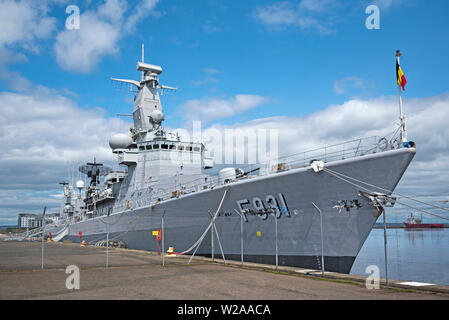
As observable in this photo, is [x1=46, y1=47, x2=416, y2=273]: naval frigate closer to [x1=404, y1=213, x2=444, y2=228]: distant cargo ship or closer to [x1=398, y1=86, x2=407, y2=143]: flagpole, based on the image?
[x1=398, y1=86, x2=407, y2=143]: flagpole

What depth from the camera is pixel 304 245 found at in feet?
38.2

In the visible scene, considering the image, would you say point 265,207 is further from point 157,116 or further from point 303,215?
point 157,116

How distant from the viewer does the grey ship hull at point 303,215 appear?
1037 cm

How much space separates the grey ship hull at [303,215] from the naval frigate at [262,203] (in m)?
0.03

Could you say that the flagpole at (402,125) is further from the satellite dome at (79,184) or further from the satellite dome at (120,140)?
the satellite dome at (79,184)

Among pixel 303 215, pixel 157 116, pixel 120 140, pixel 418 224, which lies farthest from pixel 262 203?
pixel 418 224

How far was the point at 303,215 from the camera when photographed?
11.6 meters

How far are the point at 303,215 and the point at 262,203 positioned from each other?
163 cm

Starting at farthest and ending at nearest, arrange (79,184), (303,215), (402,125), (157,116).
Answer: (79,184)
(157,116)
(303,215)
(402,125)

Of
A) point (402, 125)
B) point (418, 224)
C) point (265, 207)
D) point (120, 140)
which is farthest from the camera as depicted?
point (418, 224)

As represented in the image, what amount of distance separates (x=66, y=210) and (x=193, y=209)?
100 ft

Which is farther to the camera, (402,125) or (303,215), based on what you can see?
(303,215)

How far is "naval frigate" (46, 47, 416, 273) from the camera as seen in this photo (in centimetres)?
1044
